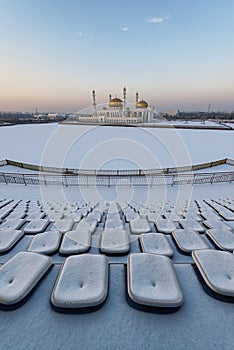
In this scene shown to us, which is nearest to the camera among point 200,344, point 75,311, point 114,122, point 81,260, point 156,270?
point 200,344

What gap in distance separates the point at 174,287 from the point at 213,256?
22.9 inches

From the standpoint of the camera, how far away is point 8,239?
7.49ft

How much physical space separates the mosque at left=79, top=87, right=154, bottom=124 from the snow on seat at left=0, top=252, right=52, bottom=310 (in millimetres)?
54104

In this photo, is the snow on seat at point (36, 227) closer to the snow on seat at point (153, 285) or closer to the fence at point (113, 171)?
the snow on seat at point (153, 285)

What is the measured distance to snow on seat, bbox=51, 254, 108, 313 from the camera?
3.87ft

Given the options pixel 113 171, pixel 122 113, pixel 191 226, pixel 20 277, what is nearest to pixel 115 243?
pixel 20 277

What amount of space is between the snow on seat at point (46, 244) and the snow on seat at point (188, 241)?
1.59 meters

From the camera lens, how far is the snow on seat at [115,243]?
203cm

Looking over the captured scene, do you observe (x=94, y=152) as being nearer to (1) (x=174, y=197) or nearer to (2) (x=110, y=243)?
(1) (x=174, y=197)

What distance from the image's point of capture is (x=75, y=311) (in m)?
1.17

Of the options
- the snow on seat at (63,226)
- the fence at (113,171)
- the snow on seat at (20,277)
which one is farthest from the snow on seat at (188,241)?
the fence at (113,171)

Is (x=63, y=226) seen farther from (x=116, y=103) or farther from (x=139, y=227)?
(x=116, y=103)

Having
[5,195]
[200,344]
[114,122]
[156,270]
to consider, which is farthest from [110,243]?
[114,122]

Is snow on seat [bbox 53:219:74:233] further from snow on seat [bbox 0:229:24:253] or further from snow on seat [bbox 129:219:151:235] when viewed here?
snow on seat [bbox 129:219:151:235]
